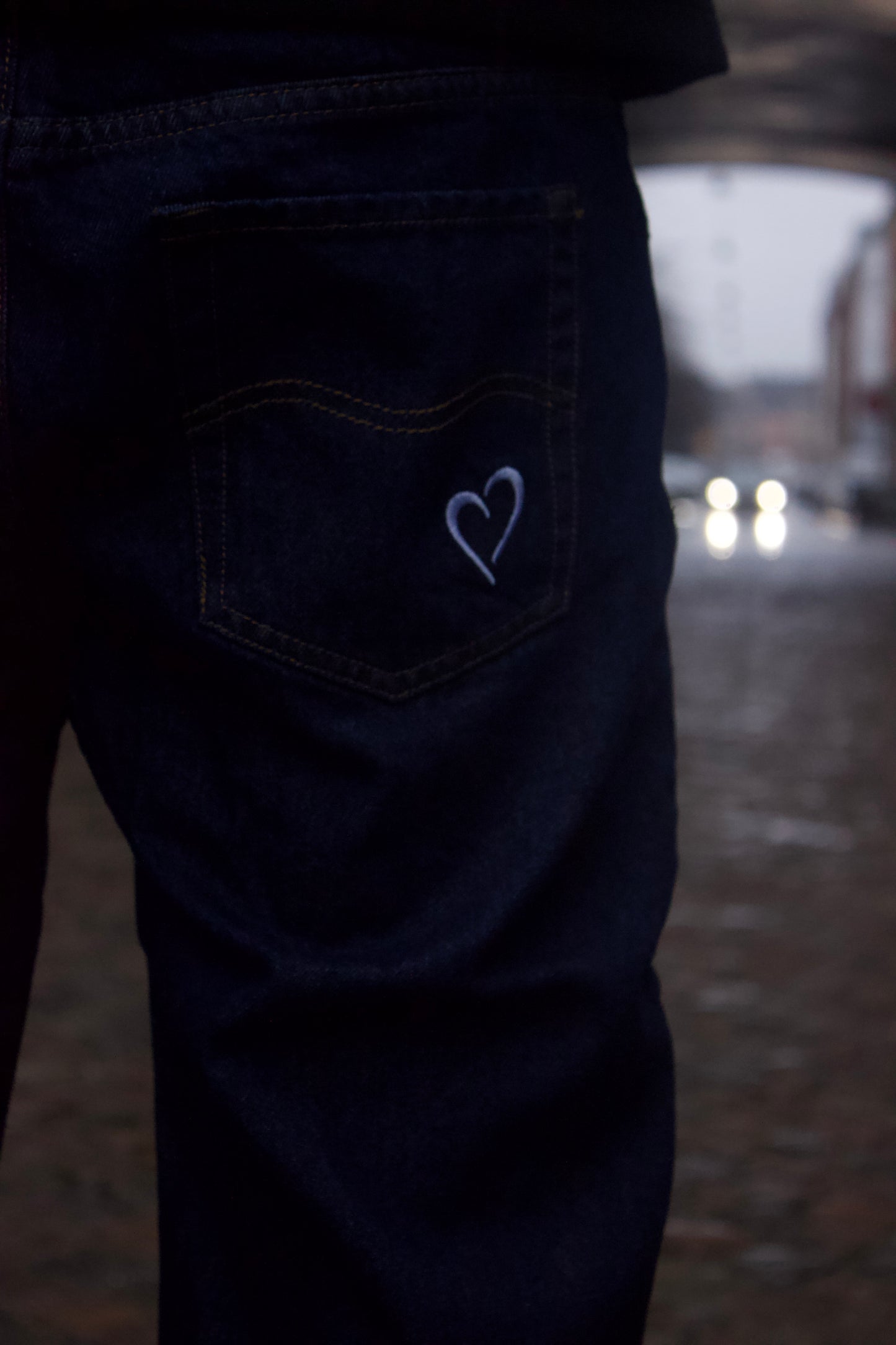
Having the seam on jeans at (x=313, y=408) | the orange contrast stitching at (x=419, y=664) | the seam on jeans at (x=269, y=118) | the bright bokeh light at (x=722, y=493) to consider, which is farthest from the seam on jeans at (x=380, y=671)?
the bright bokeh light at (x=722, y=493)

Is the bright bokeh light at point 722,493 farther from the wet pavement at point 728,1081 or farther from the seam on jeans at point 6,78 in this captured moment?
the seam on jeans at point 6,78

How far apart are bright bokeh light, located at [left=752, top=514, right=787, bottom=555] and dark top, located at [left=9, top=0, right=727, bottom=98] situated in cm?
1558

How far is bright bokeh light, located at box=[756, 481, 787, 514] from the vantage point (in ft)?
115

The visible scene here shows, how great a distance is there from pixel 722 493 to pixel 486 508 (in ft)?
115

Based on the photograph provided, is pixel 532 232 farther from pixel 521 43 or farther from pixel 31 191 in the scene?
pixel 31 191

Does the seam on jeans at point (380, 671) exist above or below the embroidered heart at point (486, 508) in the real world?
below

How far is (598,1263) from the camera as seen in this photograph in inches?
31.2

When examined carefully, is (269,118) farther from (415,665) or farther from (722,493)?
(722,493)

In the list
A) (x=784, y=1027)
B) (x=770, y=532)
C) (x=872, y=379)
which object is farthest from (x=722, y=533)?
(x=784, y=1027)

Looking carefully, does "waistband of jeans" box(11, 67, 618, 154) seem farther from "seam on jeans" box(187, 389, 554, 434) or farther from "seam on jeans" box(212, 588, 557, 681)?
"seam on jeans" box(212, 588, 557, 681)

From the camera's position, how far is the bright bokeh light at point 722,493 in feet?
111

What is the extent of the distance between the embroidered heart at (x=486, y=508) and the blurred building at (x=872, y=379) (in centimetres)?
2215

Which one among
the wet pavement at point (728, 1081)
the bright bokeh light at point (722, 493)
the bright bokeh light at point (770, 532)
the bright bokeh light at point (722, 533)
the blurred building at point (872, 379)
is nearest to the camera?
the wet pavement at point (728, 1081)

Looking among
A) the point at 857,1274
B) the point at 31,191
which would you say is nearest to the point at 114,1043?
the point at 857,1274
